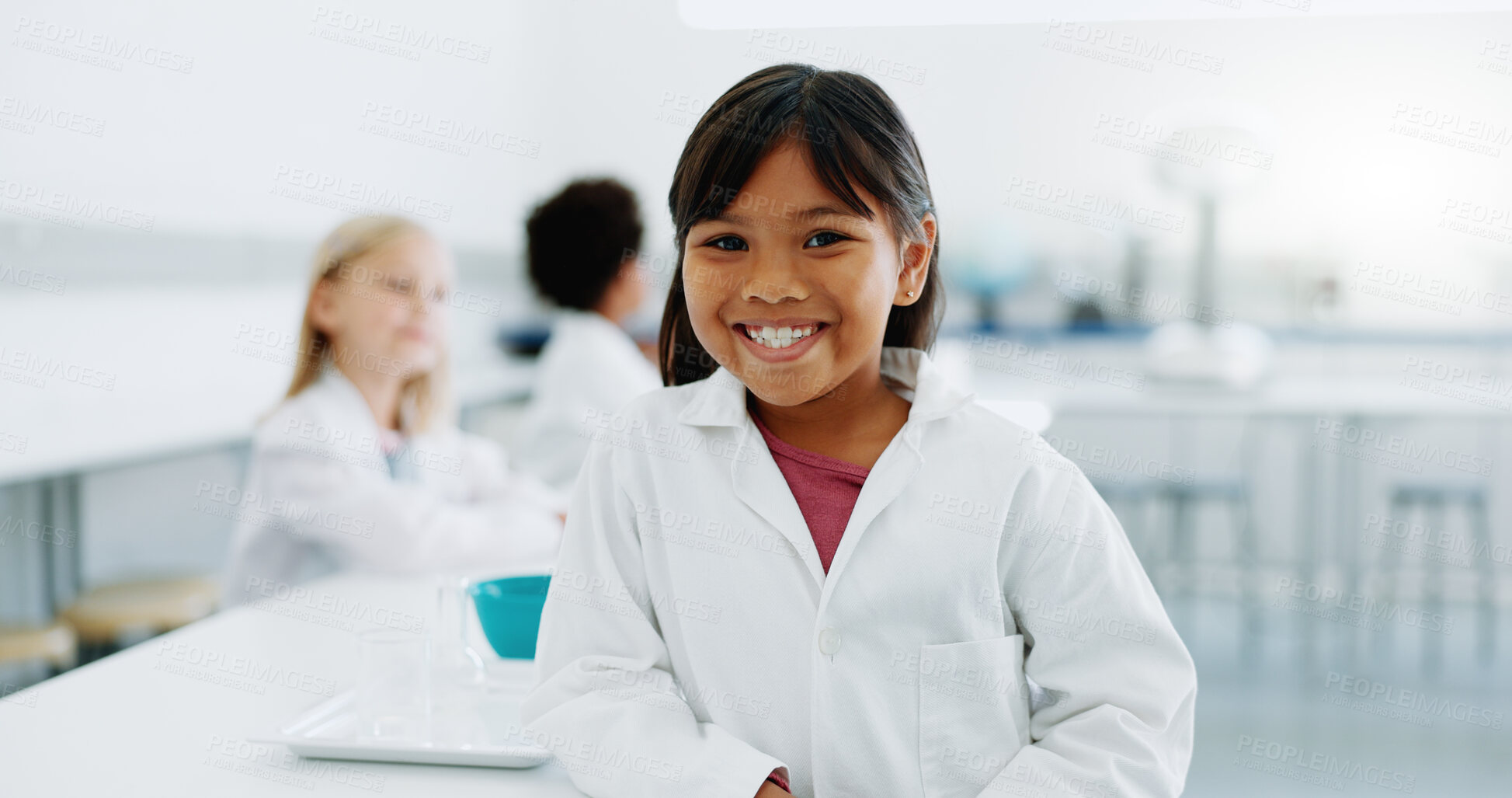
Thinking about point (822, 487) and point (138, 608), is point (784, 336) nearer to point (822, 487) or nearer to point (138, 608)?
point (822, 487)

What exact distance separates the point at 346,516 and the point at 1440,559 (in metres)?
4.01

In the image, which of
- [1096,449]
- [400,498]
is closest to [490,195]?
[1096,449]

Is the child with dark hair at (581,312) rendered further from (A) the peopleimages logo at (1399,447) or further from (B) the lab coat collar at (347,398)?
(A) the peopleimages logo at (1399,447)

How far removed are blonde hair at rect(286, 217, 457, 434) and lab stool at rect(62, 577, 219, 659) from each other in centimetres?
65

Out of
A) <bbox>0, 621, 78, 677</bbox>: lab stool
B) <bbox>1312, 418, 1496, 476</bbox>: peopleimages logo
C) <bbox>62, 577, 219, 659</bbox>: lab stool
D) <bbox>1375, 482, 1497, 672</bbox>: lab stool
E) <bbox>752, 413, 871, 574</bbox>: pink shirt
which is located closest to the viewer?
<bbox>752, 413, 871, 574</bbox>: pink shirt

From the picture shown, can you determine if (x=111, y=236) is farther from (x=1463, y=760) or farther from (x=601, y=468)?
(x=1463, y=760)

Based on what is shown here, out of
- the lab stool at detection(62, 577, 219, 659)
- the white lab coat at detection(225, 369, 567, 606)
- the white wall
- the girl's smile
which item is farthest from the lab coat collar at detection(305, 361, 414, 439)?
the white wall

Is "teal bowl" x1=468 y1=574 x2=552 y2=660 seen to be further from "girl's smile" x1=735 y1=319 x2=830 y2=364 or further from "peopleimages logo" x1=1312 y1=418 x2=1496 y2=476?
"peopleimages logo" x1=1312 y1=418 x2=1496 y2=476

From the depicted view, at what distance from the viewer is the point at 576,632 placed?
883 mm

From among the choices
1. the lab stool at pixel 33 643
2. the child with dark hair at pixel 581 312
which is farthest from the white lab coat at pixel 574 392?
the lab stool at pixel 33 643

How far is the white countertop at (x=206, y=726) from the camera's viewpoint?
83 cm

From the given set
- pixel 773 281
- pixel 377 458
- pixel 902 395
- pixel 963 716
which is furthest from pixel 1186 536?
pixel 773 281

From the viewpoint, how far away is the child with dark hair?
2729mm

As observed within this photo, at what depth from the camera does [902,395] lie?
1030 millimetres
